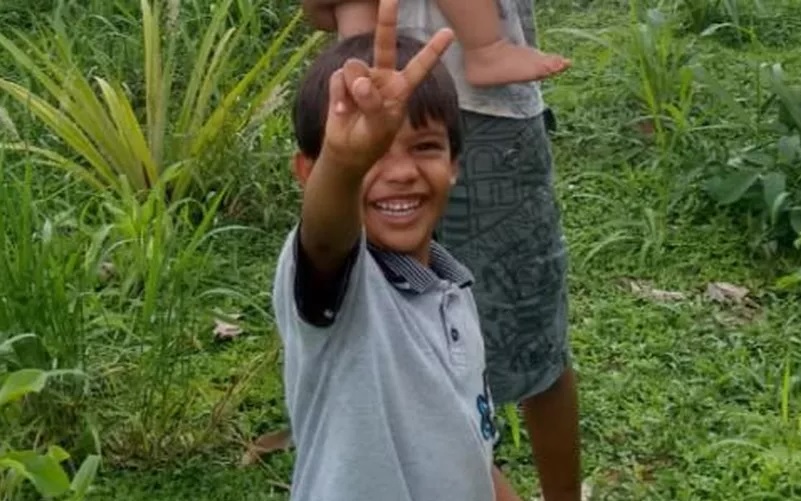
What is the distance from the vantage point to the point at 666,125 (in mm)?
4668

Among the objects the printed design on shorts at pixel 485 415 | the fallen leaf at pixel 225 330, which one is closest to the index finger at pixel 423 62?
the printed design on shorts at pixel 485 415

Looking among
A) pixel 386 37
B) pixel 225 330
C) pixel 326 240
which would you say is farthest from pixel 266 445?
pixel 386 37

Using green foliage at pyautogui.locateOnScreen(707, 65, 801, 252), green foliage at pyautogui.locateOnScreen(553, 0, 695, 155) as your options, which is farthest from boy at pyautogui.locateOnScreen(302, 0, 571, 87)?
green foliage at pyautogui.locateOnScreen(553, 0, 695, 155)

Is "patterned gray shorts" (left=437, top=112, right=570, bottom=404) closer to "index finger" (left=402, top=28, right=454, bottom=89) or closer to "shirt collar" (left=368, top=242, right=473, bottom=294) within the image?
"shirt collar" (left=368, top=242, right=473, bottom=294)

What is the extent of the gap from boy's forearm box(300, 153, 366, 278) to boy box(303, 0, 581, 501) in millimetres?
808

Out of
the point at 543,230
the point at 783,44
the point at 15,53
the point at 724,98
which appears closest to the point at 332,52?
the point at 543,230

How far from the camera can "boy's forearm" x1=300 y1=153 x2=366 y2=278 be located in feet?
5.57

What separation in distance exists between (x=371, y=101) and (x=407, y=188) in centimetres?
40

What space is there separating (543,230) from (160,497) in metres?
0.92

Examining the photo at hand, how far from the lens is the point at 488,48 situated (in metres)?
2.53

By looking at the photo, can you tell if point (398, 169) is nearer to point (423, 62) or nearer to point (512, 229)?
point (423, 62)

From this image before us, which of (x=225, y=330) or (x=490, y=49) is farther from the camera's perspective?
(x=225, y=330)

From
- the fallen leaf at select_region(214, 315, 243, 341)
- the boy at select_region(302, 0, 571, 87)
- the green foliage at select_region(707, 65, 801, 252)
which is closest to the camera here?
the boy at select_region(302, 0, 571, 87)

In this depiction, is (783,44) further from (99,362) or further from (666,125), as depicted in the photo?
(99,362)
